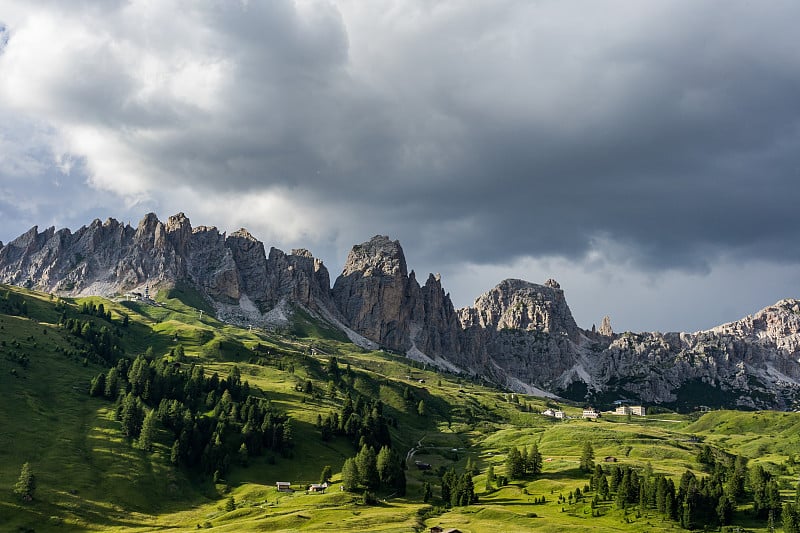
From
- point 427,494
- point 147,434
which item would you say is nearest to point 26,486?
point 147,434

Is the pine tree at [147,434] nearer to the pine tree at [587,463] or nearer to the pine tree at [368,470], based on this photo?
the pine tree at [368,470]

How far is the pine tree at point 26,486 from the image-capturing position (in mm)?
141500

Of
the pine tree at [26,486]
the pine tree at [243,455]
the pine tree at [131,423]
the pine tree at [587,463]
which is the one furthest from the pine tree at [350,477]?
the pine tree at [26,486]

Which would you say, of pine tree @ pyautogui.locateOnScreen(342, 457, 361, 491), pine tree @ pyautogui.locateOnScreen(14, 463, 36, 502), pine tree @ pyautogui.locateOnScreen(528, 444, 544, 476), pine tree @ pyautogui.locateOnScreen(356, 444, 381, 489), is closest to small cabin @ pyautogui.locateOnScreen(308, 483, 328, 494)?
pine tree @ pyautogui.locateOnScreen(342, 457, 361, 491)

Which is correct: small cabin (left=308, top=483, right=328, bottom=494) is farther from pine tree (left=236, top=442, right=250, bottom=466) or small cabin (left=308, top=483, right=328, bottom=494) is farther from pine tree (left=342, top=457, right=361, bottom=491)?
pine tree (left=236, top=442, right=250, bottom=466)

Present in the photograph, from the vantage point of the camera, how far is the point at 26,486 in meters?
142

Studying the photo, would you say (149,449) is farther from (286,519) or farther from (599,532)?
(599,532)

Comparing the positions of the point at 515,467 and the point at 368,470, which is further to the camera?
the point at 515,467

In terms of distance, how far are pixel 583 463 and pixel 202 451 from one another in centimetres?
11806

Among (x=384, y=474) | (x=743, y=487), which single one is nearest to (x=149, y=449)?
(x=384, y=474)

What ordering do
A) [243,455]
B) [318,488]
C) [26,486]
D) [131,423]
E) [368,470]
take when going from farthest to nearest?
[131,423], [243,455], [368,470], [318,488], [26,486]

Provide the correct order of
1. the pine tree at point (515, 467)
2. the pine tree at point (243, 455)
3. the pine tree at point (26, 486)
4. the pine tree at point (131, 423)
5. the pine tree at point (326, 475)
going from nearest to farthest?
1. the pine tree at point (26, 486)
2. the pine tree at point (326, 475)
3. the pine tree at point (515, 467)
4. the pine tree at point (243, 455)
5. the pine tree at point (131, 423)

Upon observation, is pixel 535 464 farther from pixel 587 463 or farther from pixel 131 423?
pixel 131 423

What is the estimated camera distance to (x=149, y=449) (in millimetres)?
187750
